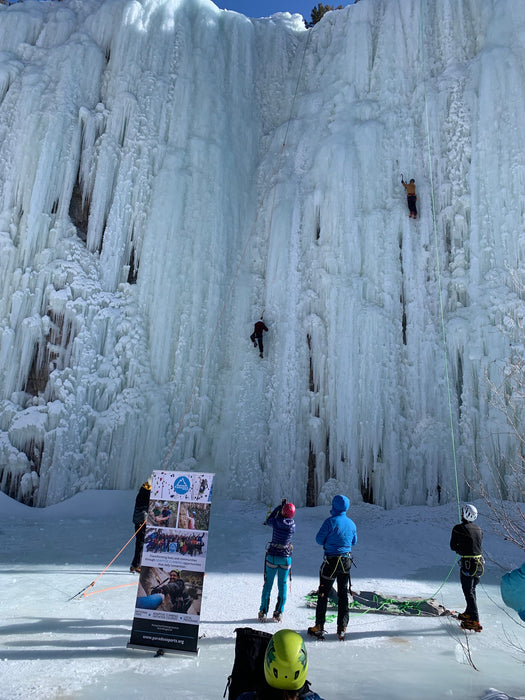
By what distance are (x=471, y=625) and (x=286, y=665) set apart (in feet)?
11.4

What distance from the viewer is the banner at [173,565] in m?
3.73

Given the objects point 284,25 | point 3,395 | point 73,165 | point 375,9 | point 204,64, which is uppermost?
point 284,25

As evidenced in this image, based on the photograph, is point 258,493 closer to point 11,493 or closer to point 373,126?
point 11,493

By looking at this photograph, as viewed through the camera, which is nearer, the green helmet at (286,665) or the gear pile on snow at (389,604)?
the green helmet at (286,665)

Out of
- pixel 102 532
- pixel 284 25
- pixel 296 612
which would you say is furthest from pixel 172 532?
pixel 284 25

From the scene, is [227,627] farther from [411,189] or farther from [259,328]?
[411,189]

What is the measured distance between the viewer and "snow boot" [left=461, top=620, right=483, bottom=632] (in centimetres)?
456

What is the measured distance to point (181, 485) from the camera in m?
4.01

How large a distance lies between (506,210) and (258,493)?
812cm

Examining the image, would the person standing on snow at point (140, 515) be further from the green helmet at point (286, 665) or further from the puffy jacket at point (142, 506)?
the green helmet at point (286, 665)

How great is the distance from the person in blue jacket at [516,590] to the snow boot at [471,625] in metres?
2.17

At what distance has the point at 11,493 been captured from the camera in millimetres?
11008

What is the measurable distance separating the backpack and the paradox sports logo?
168 centimetres

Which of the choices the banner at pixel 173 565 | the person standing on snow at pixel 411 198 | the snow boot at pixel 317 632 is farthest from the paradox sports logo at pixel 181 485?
the person standing on snow at pixel 411 198
